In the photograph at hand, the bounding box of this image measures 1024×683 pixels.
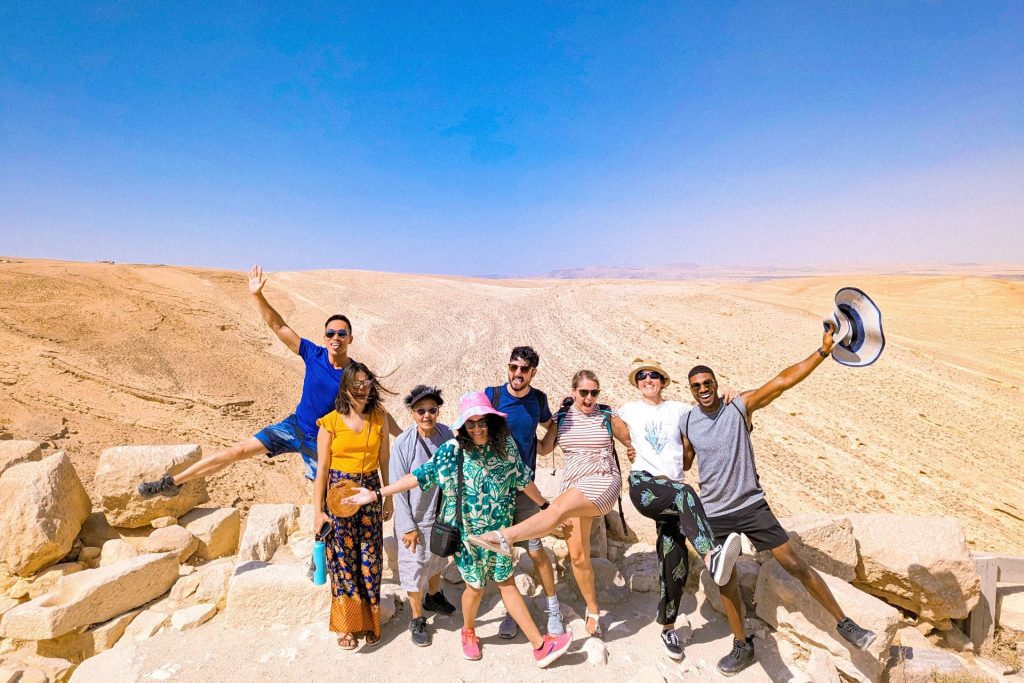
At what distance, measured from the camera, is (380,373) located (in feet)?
42.3

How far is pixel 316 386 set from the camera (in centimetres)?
403

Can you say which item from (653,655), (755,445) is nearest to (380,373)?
(755,445)

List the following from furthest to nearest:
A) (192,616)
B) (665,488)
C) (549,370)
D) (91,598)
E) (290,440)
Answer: (549,370) → (290,440) → (91,598) → (192,616) → (665,488)

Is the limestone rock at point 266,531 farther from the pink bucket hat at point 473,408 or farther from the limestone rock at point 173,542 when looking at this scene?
the pink bucket hat at point 473,408

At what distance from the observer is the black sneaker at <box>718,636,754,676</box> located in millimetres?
3359

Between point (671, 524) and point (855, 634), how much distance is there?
119 centimetres

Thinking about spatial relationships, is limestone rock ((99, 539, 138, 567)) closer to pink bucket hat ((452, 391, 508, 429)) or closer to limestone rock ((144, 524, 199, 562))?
limestone rock ((144, 524, 199, 562))

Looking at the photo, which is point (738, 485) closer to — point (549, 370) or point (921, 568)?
point (921, 568)

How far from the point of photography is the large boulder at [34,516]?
15.0 ft

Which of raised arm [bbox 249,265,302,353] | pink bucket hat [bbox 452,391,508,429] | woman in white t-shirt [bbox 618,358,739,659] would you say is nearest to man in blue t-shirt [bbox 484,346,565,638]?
pink bucket hat [bbox 452,391,508,429]

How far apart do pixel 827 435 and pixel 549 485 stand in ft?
18.2

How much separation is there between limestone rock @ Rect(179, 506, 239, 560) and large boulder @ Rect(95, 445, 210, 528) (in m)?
0.17

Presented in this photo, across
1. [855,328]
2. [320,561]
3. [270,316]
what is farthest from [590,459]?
[270,316]

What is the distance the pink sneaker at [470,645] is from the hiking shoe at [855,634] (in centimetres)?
223
